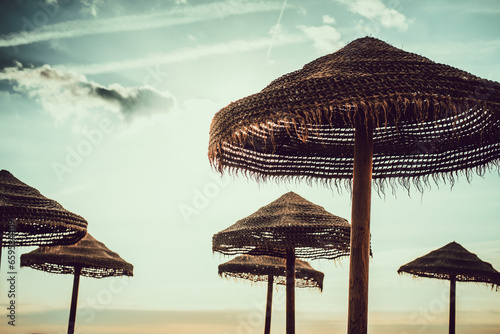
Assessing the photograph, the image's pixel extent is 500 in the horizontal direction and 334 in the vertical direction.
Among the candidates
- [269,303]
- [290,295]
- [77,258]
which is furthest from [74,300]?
[290,295]

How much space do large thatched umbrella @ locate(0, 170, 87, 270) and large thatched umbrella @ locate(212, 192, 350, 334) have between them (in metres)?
2.03

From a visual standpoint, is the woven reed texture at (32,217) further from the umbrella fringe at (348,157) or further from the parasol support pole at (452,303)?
the parasol support pole at (452,303)

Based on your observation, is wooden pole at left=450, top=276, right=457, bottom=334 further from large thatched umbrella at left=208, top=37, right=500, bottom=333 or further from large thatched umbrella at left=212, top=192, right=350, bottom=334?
large thatched umbrella at left=208, top=37, right=500, bottom=333

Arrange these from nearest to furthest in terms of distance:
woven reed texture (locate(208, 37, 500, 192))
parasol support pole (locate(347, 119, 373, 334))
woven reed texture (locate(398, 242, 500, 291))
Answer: woven reed texture (locate(208, 37, 500, 192)), parasol support pole (locate(347, 119, 373, 334)), woven reed texture (locate(398, 242, 500, 291))

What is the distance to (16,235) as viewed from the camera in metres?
6.55

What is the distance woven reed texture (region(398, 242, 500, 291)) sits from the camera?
10352 mm

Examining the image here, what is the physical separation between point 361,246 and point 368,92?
93 centimetres

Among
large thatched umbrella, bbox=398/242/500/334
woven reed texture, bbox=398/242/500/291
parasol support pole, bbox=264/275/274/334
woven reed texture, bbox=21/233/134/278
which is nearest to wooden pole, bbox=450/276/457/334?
large thatched umbrella, bbox=398/242/500/334

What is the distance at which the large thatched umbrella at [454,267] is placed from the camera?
10.4 metres

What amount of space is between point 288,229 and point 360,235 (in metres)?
3.06

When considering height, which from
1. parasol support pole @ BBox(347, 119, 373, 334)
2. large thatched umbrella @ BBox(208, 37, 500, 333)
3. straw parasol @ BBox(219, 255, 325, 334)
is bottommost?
straw parasol @ BBox(219, 255, 325, 334)

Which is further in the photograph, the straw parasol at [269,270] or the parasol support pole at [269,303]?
the parasol support pole at [269,303]

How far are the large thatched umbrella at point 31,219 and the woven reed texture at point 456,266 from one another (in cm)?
793

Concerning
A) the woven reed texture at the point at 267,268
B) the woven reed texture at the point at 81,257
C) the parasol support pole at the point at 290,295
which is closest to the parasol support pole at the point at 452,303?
the woven reed texture at the point at 267,268
